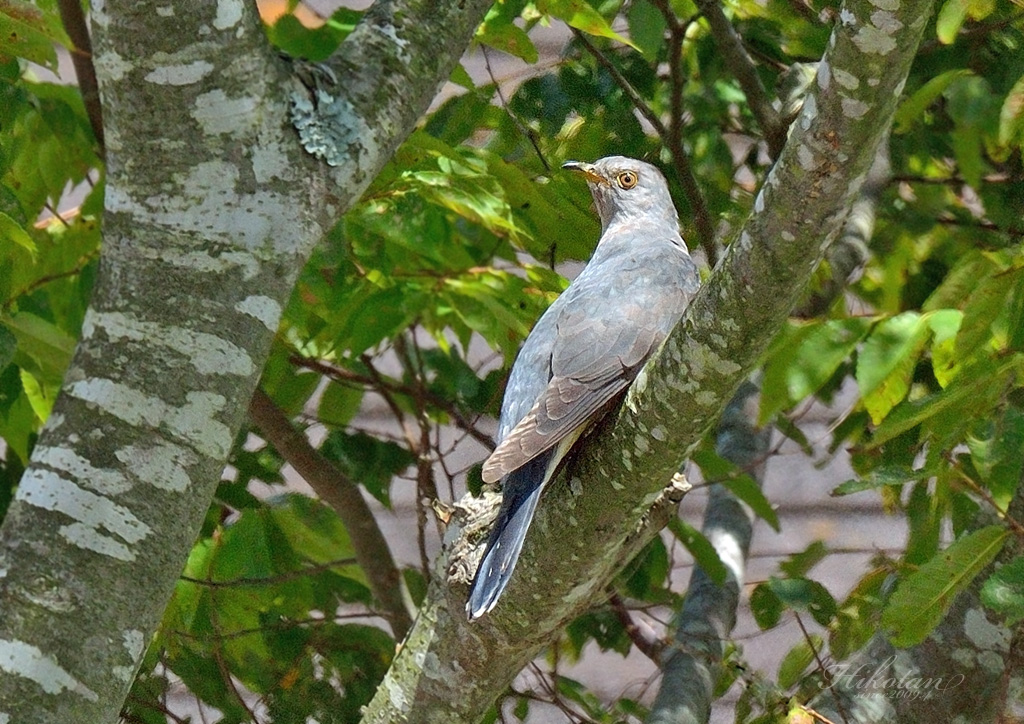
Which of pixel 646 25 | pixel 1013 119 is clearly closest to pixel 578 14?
pixel 646 25

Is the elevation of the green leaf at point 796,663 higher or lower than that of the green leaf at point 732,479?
lower

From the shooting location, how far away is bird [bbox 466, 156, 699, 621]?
2049mm

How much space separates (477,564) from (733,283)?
2.53 feet

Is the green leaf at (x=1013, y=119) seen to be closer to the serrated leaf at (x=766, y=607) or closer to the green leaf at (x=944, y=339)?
the green leaf at (x=944, y=339)

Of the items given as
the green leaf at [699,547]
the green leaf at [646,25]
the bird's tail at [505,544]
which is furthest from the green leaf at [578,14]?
the green leaf at [699,547]

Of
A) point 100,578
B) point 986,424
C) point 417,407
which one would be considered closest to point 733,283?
point 986,424

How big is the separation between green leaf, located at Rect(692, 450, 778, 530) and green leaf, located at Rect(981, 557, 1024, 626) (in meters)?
0.84

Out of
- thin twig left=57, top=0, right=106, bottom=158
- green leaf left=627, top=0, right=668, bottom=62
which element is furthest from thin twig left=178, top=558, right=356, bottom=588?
green leaf left=627, top=0, right=668, bottom=62

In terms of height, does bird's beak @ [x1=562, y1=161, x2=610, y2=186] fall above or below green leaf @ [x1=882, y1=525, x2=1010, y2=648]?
above

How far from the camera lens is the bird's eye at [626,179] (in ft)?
10.2

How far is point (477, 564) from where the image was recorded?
2055 mm

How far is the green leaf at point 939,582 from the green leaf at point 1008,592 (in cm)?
13

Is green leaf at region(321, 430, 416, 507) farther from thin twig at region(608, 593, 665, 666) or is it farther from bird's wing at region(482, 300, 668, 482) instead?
bird's wing at region(482, 300, 668, 482)

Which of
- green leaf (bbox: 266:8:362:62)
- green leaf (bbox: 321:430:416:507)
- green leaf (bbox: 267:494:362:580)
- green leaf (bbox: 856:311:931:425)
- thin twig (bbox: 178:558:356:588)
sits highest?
green leaf (bbox: 266:8:362:62)
